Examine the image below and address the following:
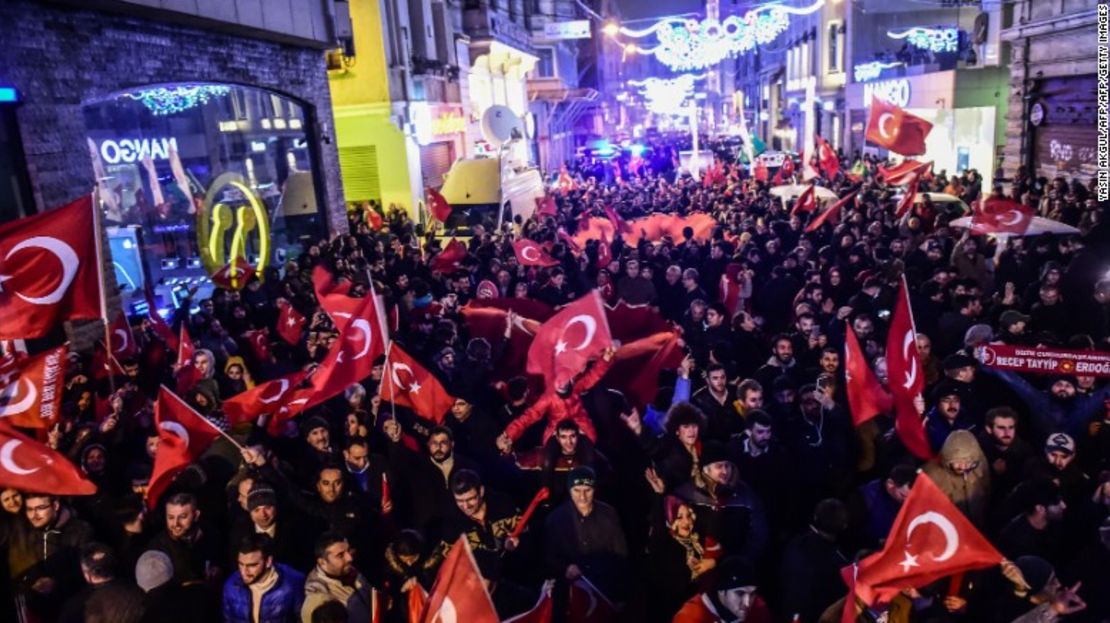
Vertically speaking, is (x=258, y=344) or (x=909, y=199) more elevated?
(x=909, y=199)

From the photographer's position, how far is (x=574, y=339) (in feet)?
21.4

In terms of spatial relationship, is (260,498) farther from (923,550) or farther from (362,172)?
(362,172)

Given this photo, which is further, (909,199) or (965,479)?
(909,199)

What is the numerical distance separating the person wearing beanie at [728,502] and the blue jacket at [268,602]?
2264 millimetres

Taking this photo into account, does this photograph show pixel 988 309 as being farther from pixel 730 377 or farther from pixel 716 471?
pixel 716 471

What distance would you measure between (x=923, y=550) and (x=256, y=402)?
15.3 ft

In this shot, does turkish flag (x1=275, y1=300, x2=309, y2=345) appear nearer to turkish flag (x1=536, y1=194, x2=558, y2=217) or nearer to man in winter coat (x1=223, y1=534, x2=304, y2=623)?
man in winter coat (x1=223, y1=534, x2=304, y2=623)

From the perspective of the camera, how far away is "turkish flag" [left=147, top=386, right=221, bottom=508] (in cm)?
551

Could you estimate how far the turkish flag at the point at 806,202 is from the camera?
15.0 m

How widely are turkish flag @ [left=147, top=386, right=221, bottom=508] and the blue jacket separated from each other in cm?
125

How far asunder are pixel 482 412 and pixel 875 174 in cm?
1990

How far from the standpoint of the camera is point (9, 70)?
977cm

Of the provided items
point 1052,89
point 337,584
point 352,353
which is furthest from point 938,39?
point 337,584

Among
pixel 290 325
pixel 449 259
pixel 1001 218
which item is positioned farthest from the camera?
pixel 449 259
